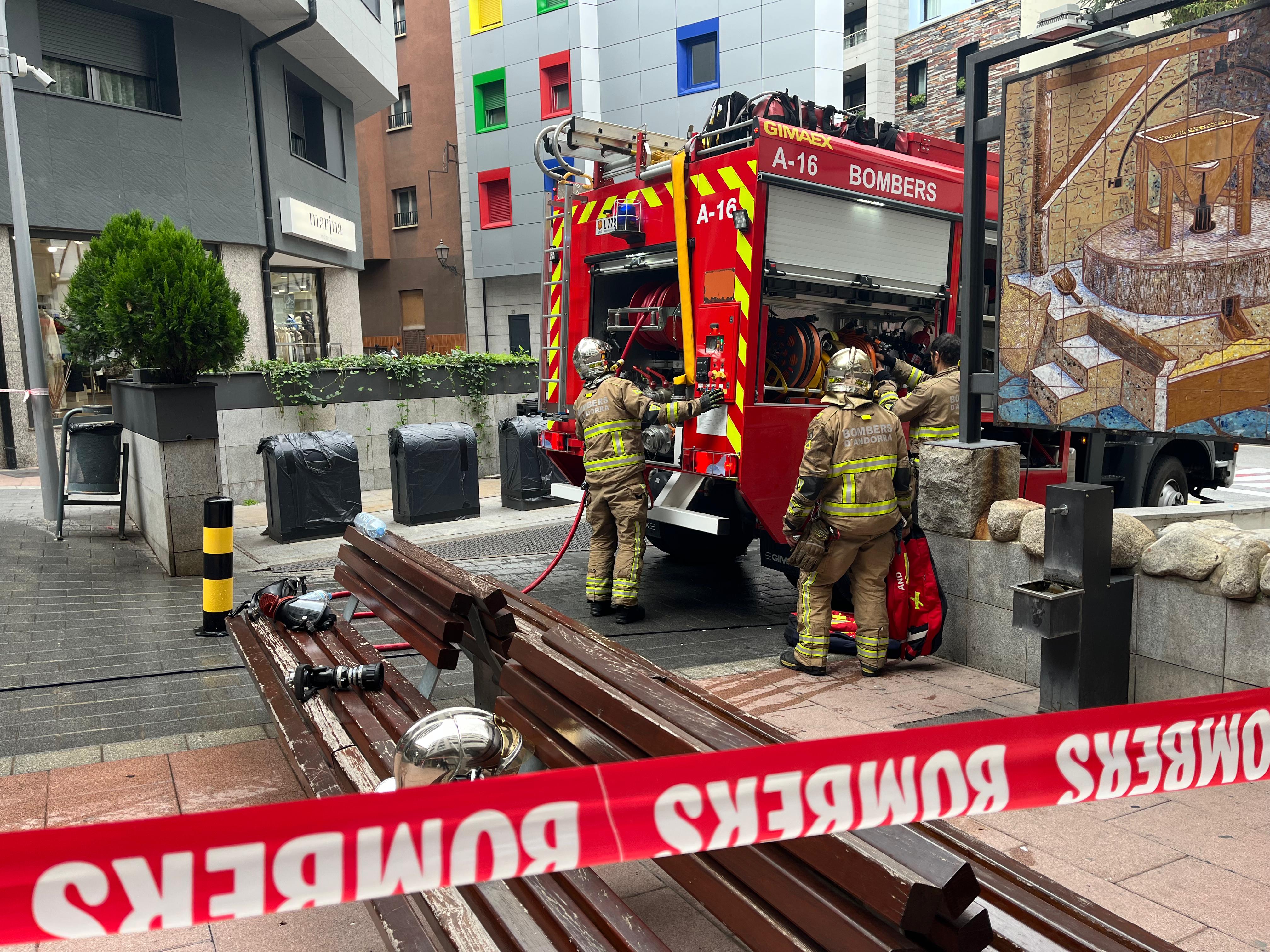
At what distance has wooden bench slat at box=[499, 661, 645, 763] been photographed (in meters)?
2.41

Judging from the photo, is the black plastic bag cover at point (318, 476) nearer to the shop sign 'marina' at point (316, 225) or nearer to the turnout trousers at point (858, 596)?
the turnout trousers at point (858, 596)

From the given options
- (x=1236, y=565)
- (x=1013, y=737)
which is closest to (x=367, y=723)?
(x=1013, y=737)

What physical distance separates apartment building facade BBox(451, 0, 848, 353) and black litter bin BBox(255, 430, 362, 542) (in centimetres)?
1358

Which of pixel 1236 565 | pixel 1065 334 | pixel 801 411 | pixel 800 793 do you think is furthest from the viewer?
pixel 801 411

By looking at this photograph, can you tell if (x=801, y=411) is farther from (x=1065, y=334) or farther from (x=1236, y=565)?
(x=1236, y=565)

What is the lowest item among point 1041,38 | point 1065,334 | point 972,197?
point 1065,334

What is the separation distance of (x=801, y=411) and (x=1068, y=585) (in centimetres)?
231

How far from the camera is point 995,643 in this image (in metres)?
4.92

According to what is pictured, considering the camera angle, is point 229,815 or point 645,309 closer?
point 229,815

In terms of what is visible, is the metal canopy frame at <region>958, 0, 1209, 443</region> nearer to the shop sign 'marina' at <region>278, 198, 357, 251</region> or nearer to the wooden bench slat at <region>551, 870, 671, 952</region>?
the wooden bench slat at <region>551, 870, 671, 952</region>

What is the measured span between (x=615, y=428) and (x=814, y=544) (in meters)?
1.74

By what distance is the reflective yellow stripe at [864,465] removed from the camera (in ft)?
16.2

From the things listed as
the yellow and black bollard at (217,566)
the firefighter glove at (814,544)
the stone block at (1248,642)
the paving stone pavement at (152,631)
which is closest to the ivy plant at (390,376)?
the paving stone pavement at (152,631)

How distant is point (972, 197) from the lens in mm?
4973
